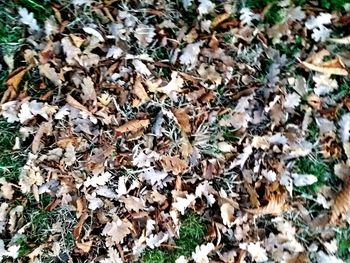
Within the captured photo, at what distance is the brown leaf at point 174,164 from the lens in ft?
12.6

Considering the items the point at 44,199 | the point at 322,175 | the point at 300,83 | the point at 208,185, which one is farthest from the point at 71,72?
the point at 322,175

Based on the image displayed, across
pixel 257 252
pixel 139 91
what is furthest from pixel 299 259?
pixel 139 91

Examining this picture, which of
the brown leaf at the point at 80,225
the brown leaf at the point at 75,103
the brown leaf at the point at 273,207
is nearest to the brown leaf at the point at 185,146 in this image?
the brown leaf at the point at 273,207

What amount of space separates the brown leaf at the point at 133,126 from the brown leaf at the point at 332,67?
1182 millimetres

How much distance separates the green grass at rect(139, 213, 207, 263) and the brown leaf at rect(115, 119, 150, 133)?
68 cm

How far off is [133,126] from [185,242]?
86 centimetres

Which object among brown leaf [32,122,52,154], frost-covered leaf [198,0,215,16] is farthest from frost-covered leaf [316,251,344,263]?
brown leaf [32,122,52,154]

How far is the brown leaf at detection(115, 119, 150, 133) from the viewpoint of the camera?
152 inches

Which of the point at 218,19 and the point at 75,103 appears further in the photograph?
the point at 218,19

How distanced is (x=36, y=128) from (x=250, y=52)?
1.53 metres

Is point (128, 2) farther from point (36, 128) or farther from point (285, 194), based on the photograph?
point (285, 194)

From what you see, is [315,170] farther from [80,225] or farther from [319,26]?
[80,225]

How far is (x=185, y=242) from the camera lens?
12.8ft

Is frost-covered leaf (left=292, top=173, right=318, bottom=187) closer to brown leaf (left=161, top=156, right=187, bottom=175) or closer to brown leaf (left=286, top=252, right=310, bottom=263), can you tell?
brown leaf (left=286, top=252, right=310, bottom=263)
